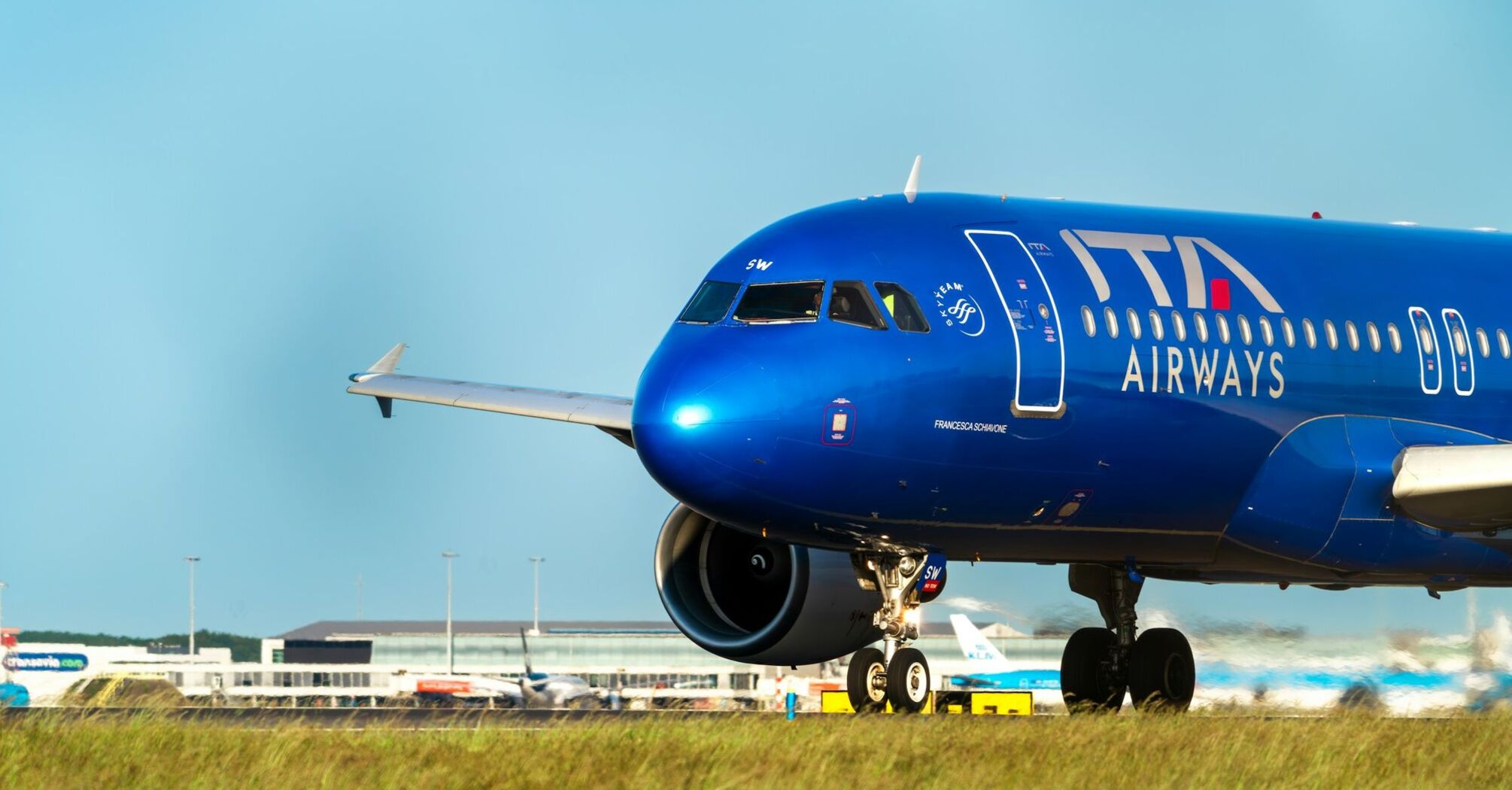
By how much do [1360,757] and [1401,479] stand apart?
5859mm

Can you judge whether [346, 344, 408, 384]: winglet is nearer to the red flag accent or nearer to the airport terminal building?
the red flag accent

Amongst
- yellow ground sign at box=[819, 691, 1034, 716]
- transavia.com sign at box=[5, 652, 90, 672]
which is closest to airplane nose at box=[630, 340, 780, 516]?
yellow ground sign at box=[819, 691, 1034, 716]

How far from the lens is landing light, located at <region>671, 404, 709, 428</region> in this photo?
16.5 m

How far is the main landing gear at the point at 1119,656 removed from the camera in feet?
72.1

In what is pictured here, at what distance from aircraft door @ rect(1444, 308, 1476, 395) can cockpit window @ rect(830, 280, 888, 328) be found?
23.0 feet

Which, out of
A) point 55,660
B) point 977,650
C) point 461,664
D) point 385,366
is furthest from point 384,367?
point 461,664

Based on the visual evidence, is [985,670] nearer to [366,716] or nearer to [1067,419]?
[366,716]

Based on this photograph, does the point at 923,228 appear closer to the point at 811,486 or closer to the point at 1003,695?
the point at 811,486

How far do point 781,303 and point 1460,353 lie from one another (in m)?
7.75

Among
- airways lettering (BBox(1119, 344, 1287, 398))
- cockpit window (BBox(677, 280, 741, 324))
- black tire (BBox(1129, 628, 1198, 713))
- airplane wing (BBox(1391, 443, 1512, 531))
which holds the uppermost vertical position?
cockpit window (BBox(677, 280, 741, 324))

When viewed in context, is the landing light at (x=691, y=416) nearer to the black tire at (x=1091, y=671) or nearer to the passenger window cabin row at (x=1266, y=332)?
the passenger window cabin row at (x=1266, y=332)

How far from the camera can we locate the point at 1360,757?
46.0 ft

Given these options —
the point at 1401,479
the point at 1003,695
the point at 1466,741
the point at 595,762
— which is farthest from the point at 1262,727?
the point at 1003,695

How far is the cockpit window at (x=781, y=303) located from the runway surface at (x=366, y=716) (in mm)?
3291
